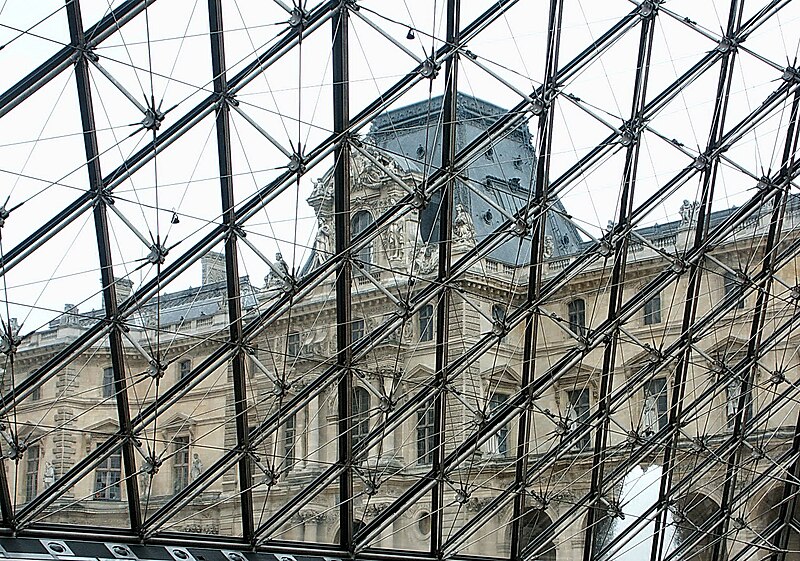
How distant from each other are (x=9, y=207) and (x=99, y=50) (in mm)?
2154

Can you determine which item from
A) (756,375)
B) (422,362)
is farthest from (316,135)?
(756,375)

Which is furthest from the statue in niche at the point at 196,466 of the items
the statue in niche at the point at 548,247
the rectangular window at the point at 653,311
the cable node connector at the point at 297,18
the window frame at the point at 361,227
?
the rectangular window at the point at 653,311

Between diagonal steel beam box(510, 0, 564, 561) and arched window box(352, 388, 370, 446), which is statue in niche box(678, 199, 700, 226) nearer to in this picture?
diagonal steel beam box(510, 0, 564, 561)

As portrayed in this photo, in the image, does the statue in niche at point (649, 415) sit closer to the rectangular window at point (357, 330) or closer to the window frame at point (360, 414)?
the window frame at point (360, 414)

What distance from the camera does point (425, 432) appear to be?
62.0 feet

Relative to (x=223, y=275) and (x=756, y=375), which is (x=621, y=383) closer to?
(x=756, y=375)

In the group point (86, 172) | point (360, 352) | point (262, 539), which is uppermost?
point (86, 172)

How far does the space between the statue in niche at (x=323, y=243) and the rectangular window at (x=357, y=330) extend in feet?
3.95

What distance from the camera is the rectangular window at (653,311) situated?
20.4 metres

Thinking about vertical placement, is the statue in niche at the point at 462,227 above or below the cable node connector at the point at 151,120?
below

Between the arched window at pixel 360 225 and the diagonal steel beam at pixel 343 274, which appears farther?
the arched window at pixel 360 225

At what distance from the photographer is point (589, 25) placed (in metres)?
18.2

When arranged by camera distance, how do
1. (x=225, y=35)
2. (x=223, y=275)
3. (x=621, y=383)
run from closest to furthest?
(x=225, y=35) < (x=223, y=275) < (x=621, y=383)

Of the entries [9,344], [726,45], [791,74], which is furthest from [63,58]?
[791,74]
